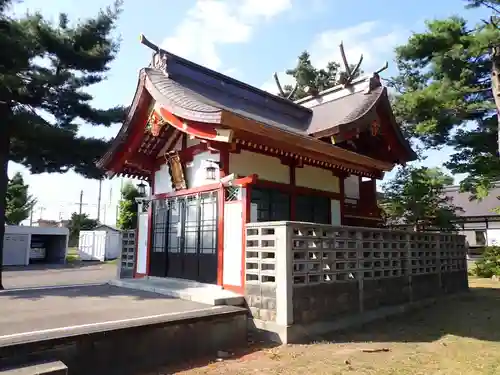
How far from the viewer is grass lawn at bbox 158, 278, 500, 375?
4945 mm

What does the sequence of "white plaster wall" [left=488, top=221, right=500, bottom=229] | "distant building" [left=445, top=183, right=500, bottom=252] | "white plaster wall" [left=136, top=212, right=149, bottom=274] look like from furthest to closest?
"white plaster wall" [left=488, top=221, right=500, bottom=229] → "distant building" [left=445, top=183, right=500, bottom=252] → "white plaster wall" [left=136, top=212, right=149, bottom=274]

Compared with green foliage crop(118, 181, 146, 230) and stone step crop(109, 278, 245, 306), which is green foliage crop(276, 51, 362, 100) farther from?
stone step crop(109, 278, 245, 306)

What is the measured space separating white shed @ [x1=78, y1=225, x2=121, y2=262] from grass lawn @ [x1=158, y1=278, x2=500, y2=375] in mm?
25224

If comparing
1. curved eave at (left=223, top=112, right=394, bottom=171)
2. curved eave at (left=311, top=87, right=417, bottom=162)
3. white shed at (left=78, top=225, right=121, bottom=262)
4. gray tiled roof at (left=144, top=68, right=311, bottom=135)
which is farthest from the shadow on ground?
white shed at (left=78, top=225, right=121, bottom=262)

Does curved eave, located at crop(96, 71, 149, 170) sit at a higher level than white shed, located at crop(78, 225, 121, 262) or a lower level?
higher

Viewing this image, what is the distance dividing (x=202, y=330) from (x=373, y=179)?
21.8 ft

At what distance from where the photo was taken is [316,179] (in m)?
9.26

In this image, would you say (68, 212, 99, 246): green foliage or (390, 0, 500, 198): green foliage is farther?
(68, 212, 99, 246): green foliage

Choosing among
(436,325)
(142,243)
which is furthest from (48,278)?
(436,325)

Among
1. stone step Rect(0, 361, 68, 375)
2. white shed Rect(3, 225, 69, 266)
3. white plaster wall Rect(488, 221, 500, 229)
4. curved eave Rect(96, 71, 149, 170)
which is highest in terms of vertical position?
curved eave Rect(96, 71, 149, 170)

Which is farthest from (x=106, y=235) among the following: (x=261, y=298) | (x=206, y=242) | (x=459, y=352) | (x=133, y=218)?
(x=459, y=352)

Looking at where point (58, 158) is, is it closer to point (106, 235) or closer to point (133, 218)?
point (133, 218)

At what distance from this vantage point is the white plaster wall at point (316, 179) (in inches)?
349

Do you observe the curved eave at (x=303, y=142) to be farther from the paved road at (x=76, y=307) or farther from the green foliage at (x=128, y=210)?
the green foliage at (x=128, y=210)
